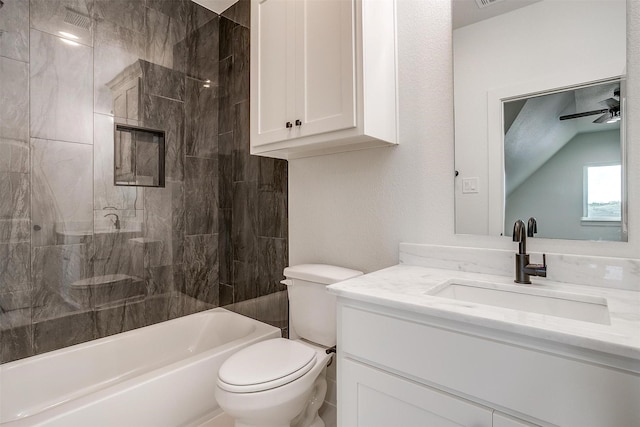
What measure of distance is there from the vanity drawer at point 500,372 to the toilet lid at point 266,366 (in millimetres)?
449

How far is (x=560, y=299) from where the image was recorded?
959 millimetres

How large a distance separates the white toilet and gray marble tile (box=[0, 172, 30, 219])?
55.8 inches

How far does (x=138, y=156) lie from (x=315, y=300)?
5.15 feet

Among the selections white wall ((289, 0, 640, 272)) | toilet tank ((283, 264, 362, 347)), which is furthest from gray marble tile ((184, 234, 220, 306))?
white wall ((289, 0, 640, 272))

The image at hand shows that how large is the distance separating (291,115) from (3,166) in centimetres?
154

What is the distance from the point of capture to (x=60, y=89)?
1817mm

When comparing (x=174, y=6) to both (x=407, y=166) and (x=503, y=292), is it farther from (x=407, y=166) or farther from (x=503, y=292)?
(x=503, y=292)

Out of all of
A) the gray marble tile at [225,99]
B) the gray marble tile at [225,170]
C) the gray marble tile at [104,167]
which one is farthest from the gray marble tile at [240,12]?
the gray marble tile at [104,167]

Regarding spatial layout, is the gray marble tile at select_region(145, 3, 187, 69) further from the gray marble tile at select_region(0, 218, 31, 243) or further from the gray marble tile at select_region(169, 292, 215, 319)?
the gray marble tile at select_region(169, 292, 215, 319)

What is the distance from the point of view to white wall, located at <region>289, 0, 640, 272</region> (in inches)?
52.7

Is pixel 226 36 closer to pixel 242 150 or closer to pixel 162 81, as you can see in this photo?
pixel 162 81

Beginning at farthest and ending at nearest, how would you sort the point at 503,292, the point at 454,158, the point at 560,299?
the point at 454,158, the point at 503,292, the point at 560,299

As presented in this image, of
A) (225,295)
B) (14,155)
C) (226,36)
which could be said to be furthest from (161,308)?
(226,36)

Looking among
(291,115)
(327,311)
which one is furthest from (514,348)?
(291,115)
